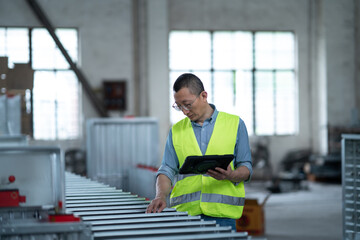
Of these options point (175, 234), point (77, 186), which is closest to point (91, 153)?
point (77, 186)

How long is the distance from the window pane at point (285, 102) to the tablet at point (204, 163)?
12.3 meters

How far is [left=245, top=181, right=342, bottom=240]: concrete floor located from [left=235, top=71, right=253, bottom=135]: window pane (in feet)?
7.38

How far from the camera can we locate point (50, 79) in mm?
13477

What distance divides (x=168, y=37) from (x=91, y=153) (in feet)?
23.4

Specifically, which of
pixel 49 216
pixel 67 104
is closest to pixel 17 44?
pixel 67 104

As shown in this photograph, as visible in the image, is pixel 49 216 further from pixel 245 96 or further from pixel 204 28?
pixel 245 96

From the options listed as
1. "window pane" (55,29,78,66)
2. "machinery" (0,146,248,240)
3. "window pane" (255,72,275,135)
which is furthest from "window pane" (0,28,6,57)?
"machinery" (0,146,248,240)

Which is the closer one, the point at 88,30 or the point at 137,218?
the point at 137,218

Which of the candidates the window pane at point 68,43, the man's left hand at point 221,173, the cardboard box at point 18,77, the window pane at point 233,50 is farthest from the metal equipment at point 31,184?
the window pane at point 233,50

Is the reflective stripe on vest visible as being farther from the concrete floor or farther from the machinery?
the concrete floor

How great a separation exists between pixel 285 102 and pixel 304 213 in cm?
621

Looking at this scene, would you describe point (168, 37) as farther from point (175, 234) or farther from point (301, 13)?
point (175, 234)

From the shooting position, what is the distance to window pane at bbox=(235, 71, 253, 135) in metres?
14.6

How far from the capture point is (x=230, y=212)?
2.99m
